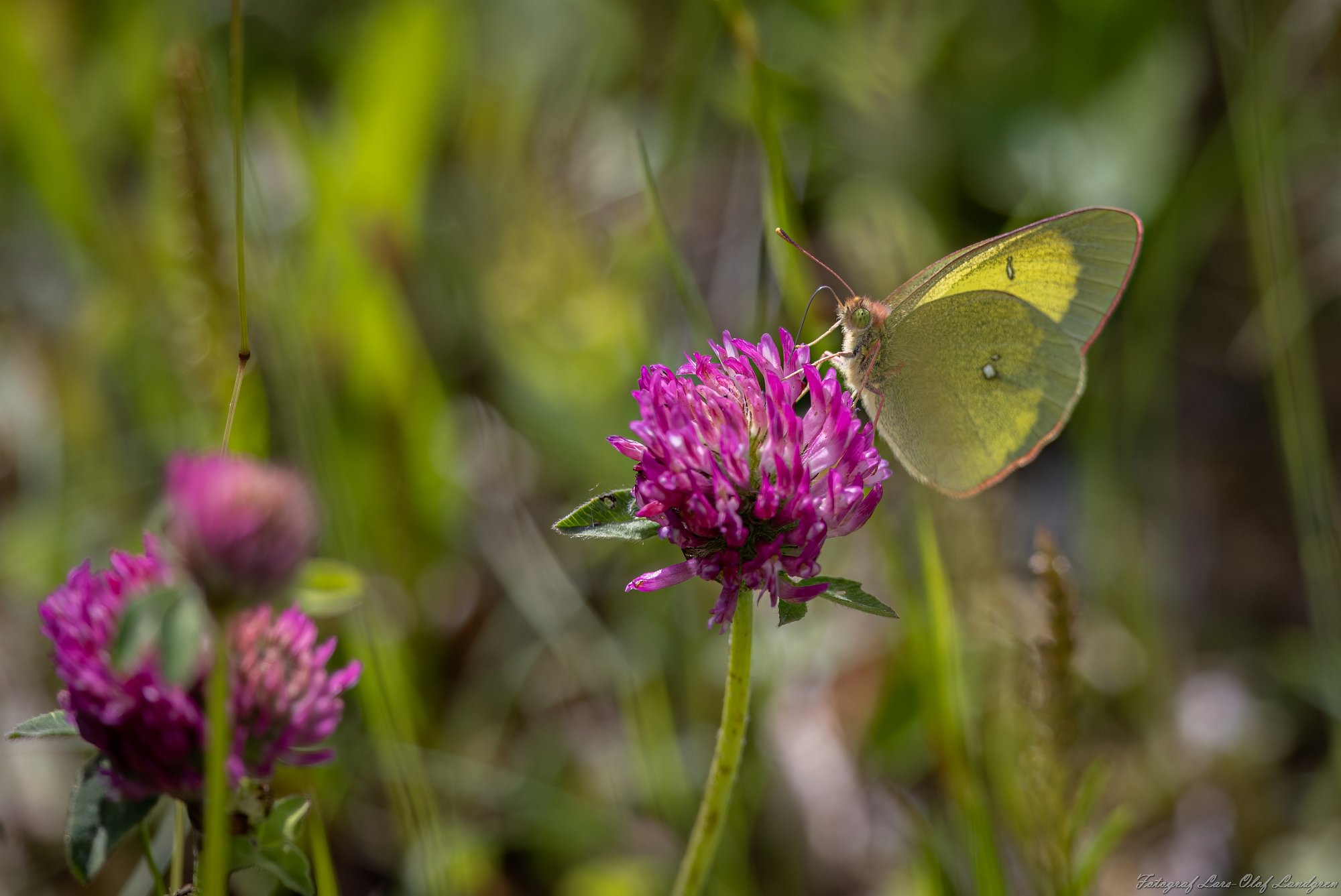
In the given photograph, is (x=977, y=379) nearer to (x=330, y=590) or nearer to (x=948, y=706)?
(x=948, y=706)

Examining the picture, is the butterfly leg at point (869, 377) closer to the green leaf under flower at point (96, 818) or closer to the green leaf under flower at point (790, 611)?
the green leaf under flower at point (790, 611)

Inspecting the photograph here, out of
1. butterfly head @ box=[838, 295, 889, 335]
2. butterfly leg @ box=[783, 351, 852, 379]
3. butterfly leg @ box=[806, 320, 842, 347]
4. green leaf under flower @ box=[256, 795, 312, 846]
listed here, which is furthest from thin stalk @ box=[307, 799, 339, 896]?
butterfly head @ box=[838, 295, 889, 335]

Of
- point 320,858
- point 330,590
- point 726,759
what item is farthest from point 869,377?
point 320,858

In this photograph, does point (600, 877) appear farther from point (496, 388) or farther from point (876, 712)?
point (496, 388)

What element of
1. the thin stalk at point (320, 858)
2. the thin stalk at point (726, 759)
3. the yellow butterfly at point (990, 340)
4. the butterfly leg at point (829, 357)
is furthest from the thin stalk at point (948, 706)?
the thin stalk at point (320, 858)

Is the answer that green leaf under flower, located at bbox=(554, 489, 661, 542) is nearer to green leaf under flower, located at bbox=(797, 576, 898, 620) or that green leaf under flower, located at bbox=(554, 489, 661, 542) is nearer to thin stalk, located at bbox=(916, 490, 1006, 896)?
green leaf under flower, located at bbox=(797, 576, 898, 620)

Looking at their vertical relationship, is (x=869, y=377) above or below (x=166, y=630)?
below

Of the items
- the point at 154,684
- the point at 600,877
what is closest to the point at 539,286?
the point at 600,877
